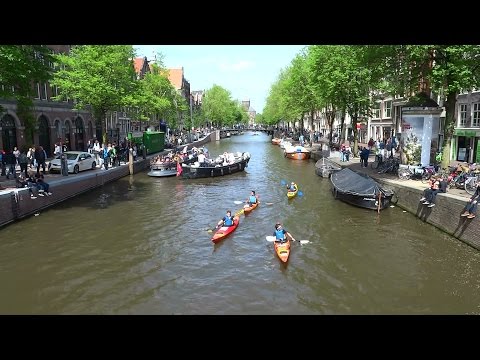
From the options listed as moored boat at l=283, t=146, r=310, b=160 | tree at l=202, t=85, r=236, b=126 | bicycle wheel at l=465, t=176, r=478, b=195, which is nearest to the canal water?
bicycle wheel at l=465, t=176, r=478, b=195

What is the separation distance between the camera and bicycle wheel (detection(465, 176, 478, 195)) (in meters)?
17.8

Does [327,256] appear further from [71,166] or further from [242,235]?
[71,166]

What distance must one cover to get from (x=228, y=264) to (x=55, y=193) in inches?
566

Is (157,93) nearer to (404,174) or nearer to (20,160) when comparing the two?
(20,160)

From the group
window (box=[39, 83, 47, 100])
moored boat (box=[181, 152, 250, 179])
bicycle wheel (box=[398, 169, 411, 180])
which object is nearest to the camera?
bicycle wheel (box=[398, 169, 411, 180])

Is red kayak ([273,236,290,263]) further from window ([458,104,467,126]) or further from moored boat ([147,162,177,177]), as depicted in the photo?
window ([458,104,467,126])

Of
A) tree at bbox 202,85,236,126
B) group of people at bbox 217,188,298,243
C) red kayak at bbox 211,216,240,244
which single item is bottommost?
red kayak at bbox 211,216,240,244

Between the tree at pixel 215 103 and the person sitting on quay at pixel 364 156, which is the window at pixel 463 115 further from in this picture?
the tree at pixel 215 103

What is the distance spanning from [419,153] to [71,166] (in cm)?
2466

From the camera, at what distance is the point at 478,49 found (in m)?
19.4

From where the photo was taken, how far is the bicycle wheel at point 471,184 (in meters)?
17.8

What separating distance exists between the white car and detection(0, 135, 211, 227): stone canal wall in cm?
70
